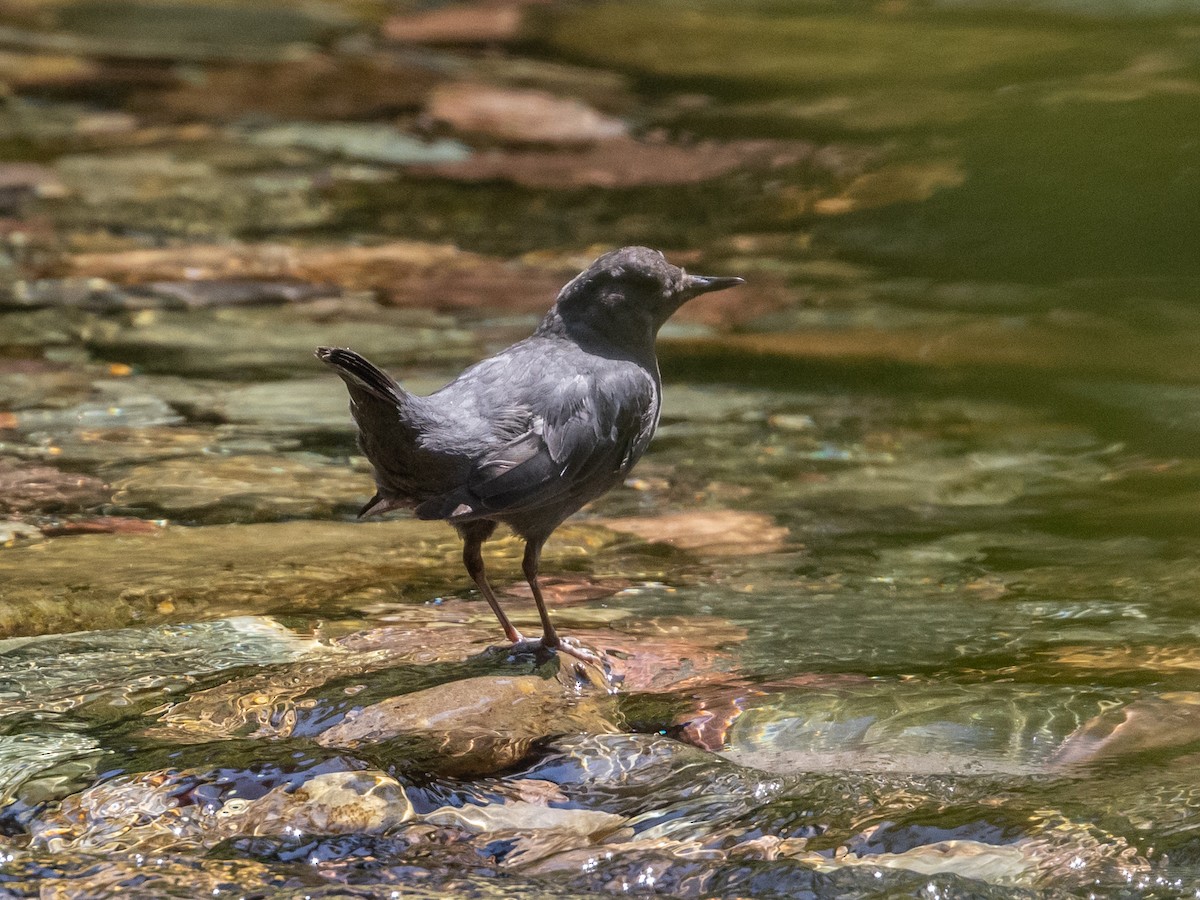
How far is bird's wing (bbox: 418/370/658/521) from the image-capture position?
12.1 ft

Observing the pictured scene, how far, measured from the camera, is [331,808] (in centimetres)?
302

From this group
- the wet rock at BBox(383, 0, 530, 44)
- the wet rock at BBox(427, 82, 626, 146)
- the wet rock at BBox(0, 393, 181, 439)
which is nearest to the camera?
the wet rock at BBox(0, 393, 181, 439)

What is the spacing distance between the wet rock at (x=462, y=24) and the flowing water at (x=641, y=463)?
0.08 metres

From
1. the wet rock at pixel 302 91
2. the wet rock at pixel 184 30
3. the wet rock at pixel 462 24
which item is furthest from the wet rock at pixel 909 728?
the wet rock at pixel 184 30

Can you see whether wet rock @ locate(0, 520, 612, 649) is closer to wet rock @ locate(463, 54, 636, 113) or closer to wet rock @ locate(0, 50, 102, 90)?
wet rock @ locate(463, 54, 636, 113)

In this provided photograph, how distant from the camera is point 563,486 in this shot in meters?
3.87

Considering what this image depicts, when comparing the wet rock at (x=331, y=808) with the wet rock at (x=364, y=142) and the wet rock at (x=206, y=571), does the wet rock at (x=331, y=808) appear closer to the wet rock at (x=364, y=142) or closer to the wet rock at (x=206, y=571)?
the wet rock at (x=206, y=571)

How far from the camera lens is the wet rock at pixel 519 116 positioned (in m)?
10.9

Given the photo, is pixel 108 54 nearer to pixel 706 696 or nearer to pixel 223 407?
pixel 223 407

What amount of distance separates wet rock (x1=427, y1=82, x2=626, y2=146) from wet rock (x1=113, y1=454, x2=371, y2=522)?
5.54 meters

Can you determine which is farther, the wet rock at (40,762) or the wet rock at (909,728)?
the wet rock at (909,728)

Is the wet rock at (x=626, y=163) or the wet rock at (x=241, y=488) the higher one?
the wet rock at (x=626, y=163)

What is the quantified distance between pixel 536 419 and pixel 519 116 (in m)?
7.70

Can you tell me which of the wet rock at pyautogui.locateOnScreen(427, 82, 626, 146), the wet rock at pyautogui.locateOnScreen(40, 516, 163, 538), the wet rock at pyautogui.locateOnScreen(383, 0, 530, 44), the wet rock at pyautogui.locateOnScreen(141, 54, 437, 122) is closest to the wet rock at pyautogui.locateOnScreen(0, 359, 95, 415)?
the wet rock at pyautogui.locateOnScreen(40, 516, 163, 538)
